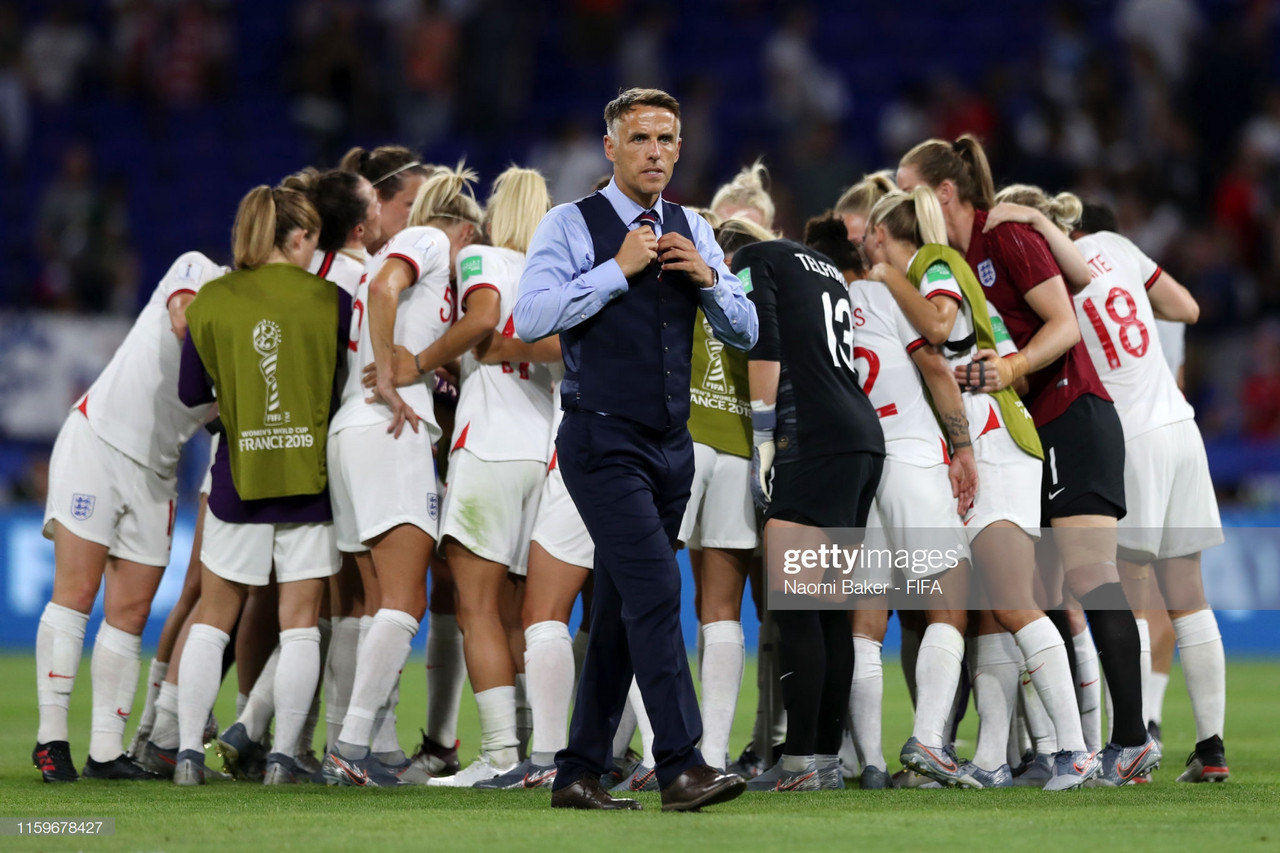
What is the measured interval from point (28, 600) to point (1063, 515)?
29.7 feet

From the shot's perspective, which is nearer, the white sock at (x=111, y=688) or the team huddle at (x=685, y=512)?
the team huddle at (x=685, y=512)

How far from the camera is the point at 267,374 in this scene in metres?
6.52

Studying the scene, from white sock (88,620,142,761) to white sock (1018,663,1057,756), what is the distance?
148 inches

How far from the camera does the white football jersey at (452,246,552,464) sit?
6523mm

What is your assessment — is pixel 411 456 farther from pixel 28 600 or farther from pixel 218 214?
pixel 218 214

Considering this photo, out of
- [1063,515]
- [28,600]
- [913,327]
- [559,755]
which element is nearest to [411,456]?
[559,755]

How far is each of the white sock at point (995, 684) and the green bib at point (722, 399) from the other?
4.19 feet

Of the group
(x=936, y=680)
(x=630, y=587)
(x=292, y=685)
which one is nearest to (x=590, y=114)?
(x=292, y=685)

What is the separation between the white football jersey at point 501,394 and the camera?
6523mm

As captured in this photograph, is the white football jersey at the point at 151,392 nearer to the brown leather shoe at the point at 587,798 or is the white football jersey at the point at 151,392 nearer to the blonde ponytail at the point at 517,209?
the blonde ponytail at the point at 517,209

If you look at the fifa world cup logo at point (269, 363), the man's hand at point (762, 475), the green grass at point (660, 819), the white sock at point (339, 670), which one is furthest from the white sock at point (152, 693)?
the man's hand at point (762, 475)

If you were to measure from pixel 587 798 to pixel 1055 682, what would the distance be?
6.56ft

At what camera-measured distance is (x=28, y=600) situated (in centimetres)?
1259

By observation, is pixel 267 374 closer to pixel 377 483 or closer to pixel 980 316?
pixel 377 483
